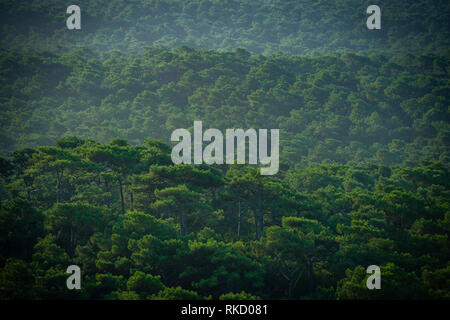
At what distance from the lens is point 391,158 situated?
171 feet

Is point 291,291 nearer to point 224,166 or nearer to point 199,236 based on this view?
point 199,236

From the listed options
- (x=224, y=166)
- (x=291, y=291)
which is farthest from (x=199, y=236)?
(x=224, y=166)

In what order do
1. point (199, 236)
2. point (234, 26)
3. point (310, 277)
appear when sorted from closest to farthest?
point (310, 277)
point (199, 236)
point (234, 26)

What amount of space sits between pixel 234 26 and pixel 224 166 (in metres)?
104

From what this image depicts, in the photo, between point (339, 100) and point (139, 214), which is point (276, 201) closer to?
point (139, 214)

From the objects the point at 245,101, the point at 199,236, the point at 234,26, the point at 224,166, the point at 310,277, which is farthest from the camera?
→ the point at 234,26

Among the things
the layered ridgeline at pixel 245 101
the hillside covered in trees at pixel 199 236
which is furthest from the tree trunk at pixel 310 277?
the layered ridgeline at pixel 245 101

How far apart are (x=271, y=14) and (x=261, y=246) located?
386 feet

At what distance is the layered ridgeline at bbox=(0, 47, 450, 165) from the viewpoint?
181 feet

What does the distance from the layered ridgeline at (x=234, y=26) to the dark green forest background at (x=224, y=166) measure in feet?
1.81

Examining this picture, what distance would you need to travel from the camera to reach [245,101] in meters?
63.7

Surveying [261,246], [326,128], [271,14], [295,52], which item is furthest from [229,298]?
[271,14]
